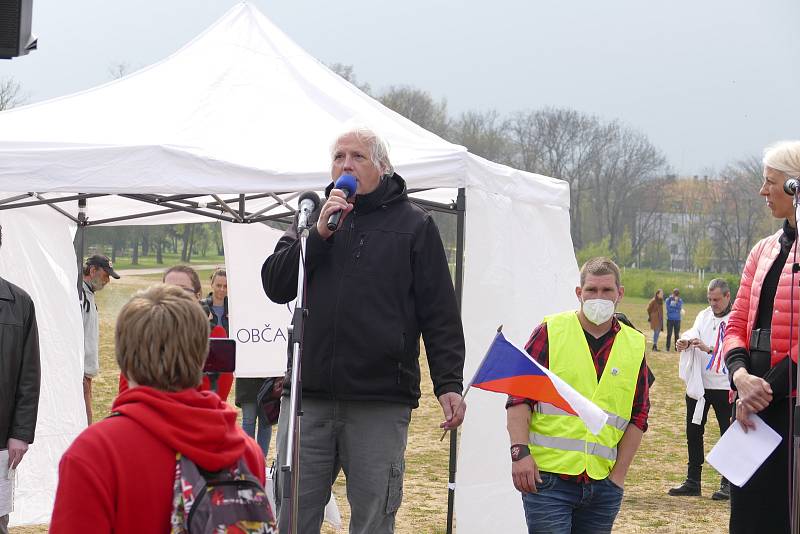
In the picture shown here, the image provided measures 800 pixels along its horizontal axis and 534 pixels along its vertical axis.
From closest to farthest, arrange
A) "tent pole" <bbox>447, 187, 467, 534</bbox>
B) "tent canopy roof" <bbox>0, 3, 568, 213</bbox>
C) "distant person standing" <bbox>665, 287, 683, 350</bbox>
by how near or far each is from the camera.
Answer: "tent canopy roof" <bbox>0, 3, 568, 213</bbox> < "tent pole" <bbox>447, 187, 467, 534</bbox> < "distant person standing" <bbox>665, 287, 683, 350</bbox>

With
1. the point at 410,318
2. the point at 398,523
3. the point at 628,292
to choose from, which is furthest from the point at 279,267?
the point at 628,292

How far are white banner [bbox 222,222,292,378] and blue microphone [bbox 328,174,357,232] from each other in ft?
13.8

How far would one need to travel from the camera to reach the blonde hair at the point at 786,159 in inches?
166

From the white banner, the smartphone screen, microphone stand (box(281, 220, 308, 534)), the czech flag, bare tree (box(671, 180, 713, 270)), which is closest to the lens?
the smartphone screen

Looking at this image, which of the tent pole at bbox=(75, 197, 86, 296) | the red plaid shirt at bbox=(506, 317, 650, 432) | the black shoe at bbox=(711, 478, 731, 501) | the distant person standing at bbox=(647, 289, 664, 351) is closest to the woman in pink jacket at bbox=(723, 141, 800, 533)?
the red plaid shirt at bbox=(506, 317, 650, 432)

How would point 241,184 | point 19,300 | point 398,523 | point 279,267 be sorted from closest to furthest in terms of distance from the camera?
point 279,267 → point 19,300 → point 241,184 → point 398,523

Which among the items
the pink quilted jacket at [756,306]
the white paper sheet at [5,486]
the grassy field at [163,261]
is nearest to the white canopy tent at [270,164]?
the white paper sheet at [5,486]

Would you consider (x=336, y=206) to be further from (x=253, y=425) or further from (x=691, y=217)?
(x=691, y=217)

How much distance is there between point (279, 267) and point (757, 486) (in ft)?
7.06

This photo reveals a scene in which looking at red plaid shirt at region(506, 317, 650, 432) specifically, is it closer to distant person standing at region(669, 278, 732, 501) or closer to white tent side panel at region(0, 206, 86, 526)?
white tent side panel at region(0, 206, 86, 526)

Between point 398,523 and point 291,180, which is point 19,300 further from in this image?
point 398,523

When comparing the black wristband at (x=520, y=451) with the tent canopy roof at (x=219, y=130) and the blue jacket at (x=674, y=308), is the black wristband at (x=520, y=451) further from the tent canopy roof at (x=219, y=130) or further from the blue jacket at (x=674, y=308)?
the blue jacket at (x=674, y=308)

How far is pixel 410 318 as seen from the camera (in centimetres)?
421

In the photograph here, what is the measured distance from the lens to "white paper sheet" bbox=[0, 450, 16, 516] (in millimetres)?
5090
